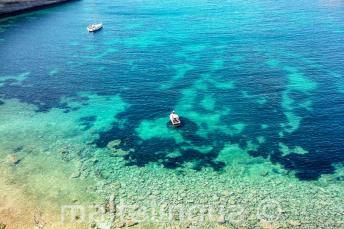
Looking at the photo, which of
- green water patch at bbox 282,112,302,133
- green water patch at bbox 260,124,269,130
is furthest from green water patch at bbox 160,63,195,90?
green water patch at bbox 282,112,302,133

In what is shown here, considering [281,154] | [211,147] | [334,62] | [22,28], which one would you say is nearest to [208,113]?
[211,147]

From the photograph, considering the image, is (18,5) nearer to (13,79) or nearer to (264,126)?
(13,79)

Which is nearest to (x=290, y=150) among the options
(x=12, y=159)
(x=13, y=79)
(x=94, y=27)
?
(x=12, y=159)

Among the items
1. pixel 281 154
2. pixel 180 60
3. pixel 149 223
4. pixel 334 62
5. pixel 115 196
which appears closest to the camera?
pixel 149 223

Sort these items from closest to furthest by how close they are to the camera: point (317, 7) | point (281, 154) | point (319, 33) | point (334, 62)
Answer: point (281, 154) → point (334, 62) → point (319, 33) → point (317, 7)

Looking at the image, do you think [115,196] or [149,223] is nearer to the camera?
[149,223]

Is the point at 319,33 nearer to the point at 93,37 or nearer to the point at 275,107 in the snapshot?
the point at 275,107
